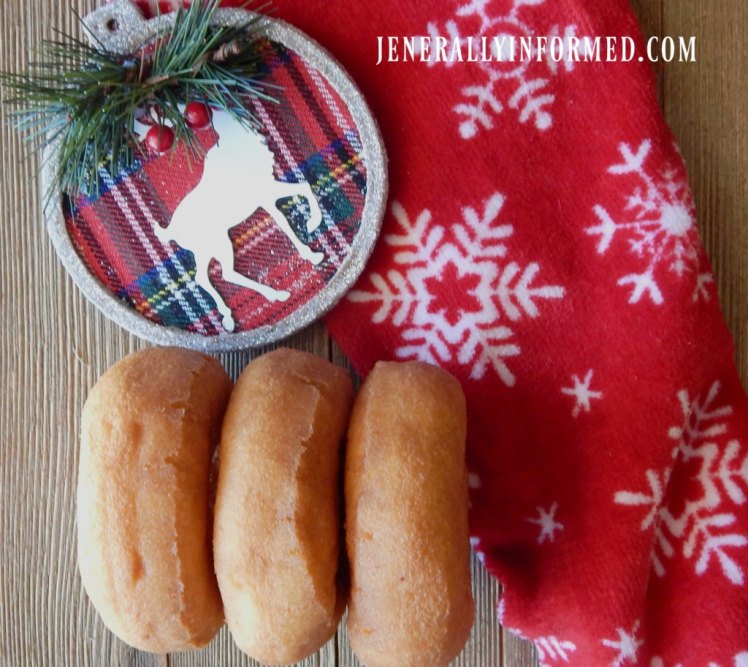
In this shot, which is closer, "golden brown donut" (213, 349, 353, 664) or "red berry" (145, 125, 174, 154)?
"golden brown donut" (213, 349, 353, 664)

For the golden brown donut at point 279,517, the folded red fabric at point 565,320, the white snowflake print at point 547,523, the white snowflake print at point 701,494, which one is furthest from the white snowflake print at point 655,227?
the golden brown donut at point 279,517

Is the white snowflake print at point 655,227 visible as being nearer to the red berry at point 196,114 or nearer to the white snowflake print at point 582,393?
the white snowflake print at point 582,393

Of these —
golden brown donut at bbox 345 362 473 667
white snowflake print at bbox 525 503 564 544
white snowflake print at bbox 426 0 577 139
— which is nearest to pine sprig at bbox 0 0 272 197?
white snowflake print at bbox 426 0 577 139

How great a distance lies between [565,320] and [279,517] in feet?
1.10

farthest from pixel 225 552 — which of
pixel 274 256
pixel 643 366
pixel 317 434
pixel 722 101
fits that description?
pixel 722 101

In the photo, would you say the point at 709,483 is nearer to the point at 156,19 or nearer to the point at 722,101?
the point at 722,101

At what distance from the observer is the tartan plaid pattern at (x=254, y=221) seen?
69 cm

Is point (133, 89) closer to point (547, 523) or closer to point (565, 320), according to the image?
point (565, 320)

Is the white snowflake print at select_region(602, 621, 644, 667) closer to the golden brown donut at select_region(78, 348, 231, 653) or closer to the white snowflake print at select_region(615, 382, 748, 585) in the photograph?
the white snowflake print at select_region(615, 382, 748, 585)

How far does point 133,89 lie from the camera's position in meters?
0.64

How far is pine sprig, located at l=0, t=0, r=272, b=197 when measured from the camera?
0.63 metres

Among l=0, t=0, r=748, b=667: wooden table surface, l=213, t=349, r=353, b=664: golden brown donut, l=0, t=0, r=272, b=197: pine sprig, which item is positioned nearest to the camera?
l=213, t=349, r=353, b=664: golden brown donut

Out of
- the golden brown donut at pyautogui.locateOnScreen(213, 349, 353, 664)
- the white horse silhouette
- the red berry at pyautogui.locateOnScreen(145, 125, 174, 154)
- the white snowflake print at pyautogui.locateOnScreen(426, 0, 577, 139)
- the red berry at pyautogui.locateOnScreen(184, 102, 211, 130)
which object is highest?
the white snowflake print at pyautogui.locateOnScreen(426, 0, 577, 139)

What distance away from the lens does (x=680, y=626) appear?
707 mm
